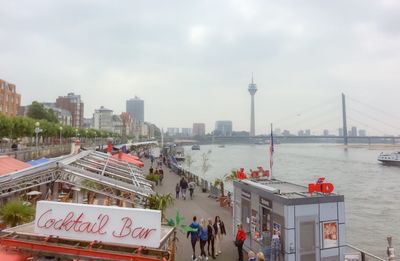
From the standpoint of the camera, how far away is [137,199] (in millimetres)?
13742

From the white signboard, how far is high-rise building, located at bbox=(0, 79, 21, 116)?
287ft

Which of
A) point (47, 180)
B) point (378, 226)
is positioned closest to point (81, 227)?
point (47, 180)

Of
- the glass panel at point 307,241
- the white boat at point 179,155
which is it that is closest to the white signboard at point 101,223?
the glass panel at point 307,241

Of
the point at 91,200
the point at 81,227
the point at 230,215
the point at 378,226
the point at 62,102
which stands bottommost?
the point at 378,226

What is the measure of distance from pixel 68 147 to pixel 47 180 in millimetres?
42062

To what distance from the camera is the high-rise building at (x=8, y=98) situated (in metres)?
85.3

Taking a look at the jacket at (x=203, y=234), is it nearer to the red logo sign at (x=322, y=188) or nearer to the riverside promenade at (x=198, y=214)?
the riverside promenade at (x=198, y=214)

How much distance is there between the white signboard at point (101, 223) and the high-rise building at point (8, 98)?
Result: 8758 centimetres

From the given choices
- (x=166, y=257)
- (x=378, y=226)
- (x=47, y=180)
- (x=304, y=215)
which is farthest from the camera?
(x=378, y=226)

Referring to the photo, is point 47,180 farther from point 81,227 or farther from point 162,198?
point 81,227

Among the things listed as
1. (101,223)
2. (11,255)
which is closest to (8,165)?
(11,255)

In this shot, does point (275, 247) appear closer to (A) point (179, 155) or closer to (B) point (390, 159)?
(B) point (390, 159)

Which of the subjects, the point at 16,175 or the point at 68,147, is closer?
the point at 16,175

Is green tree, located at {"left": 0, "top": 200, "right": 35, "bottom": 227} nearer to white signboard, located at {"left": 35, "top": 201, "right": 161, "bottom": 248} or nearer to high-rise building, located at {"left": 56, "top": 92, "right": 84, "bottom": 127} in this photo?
white signboard, located at {"left": 35, "top": 201, "right": 161, "bottom": 248}
